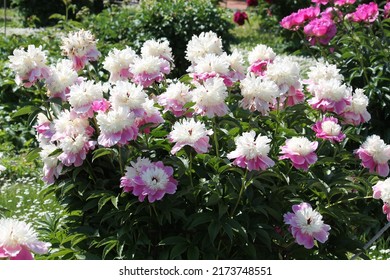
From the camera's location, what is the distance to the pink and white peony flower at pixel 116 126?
2248 mm

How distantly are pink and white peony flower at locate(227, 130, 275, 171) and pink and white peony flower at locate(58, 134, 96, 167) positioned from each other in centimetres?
49

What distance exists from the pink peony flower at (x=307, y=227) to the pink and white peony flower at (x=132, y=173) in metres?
0.49

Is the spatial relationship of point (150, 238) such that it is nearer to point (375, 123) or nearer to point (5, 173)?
point (375, 123)

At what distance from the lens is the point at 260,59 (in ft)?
9.14

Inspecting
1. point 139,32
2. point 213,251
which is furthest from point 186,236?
point 139,32

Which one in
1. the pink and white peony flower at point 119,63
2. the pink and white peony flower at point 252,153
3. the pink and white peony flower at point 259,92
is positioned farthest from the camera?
the pink and white peony flower at point 119,63

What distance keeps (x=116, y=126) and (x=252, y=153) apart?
421 millimetres

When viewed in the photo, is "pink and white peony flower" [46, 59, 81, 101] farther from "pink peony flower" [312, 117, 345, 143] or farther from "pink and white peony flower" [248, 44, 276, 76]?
"pink peony flower" [312, 117, 345, 143]

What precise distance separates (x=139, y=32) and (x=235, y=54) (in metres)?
4.80

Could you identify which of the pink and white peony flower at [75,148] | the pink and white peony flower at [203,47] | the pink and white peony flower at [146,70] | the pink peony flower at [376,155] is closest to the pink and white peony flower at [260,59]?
the pink and white peony flower at [203,47]

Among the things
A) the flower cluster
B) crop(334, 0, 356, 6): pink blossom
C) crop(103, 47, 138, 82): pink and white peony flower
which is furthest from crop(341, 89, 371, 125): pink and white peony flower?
crop(334, 0, 356, 6): pink blossom

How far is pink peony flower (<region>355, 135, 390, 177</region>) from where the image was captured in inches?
98.2

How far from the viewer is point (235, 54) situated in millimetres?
2652

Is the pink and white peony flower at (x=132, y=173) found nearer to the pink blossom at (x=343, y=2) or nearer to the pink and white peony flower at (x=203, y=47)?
the pink and white peony flower at (x=203, y=47)
